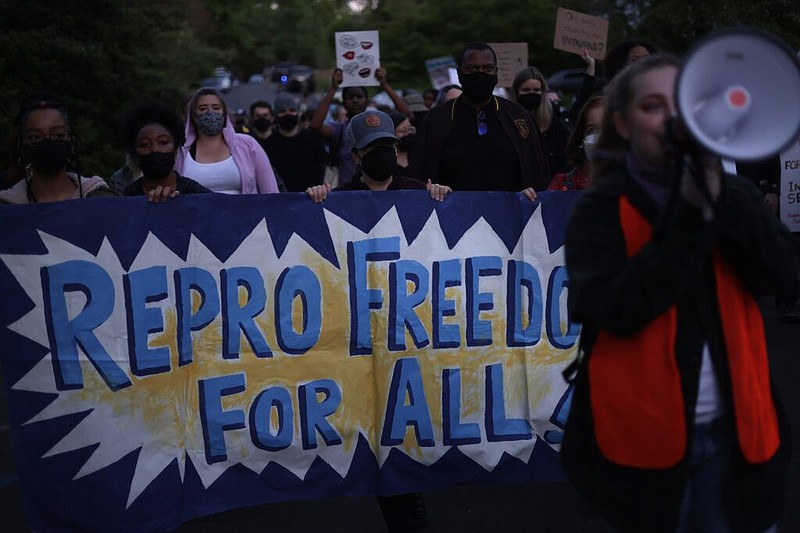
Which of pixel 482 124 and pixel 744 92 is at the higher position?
pixel 744 92

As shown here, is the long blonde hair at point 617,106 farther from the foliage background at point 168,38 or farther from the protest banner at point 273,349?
the foliage background at point 168,38

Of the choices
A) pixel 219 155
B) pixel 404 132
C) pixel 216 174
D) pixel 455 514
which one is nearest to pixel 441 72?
pixel 404 132

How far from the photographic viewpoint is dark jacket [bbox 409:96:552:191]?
6.05 meters

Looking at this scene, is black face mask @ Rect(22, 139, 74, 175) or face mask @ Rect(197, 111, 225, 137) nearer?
black face mask @ Rect(22, 139, 74, 175)

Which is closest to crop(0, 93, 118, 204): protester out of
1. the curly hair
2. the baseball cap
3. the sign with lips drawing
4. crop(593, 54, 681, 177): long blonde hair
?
the curly hair

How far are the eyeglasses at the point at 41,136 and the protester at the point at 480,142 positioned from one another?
2.14 m

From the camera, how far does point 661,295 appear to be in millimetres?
2213

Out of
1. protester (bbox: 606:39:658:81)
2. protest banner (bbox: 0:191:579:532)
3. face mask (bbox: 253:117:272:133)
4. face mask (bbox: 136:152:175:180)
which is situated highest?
protester (bbox: 606:39:658:81)

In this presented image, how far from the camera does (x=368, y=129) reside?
4840 mm

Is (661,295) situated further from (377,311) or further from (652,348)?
(377,311)

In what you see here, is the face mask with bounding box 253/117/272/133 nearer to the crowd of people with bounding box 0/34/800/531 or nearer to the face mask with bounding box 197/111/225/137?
the face mask with bounding box 197/111/225/137

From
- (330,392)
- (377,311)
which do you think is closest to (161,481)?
(330,392)

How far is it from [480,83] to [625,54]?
0.81 metres

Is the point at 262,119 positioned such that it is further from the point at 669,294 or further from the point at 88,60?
the point at 669,294
